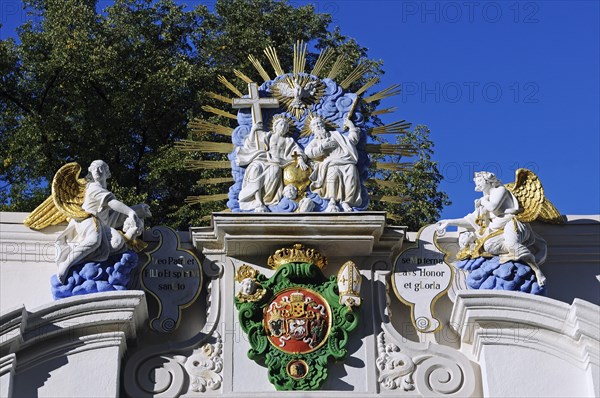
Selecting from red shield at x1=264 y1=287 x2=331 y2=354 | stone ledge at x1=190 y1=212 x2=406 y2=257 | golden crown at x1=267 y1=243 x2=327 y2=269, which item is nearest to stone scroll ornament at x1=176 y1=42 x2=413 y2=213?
stone ledge at x1=190 y1=212 x2=406 y2=257

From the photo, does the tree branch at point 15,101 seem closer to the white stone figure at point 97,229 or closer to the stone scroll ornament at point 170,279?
the white stone figure at point 97,229

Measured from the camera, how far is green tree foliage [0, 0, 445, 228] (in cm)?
1852

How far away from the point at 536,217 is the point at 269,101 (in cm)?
282

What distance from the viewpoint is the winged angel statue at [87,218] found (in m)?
13.6

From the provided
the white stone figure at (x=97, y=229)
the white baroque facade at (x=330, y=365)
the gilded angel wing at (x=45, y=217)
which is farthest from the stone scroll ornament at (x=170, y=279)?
the gilded angel wing at (x=45, y=217)

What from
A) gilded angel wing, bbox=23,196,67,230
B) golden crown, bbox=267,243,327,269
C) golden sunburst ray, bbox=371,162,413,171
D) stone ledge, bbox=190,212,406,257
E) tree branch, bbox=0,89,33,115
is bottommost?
golden crown, bbox=267,243,327,269

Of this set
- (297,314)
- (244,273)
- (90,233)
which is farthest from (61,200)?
(297,314)

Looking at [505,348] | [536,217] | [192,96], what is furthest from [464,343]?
[192,96]

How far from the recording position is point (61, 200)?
1396cm

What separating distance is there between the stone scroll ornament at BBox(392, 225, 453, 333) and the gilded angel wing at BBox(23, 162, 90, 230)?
120 inches

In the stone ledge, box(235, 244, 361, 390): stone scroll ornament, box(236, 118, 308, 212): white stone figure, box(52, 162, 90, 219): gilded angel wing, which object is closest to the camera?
box(235, 244, 361, 390): stone scroll ornament

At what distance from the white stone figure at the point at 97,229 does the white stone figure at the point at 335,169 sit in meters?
1.67

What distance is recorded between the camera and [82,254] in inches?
532

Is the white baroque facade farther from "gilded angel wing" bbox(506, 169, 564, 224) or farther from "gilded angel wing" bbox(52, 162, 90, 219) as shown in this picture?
"gilded angel wing" bbox(52, 162, 90, 219)
